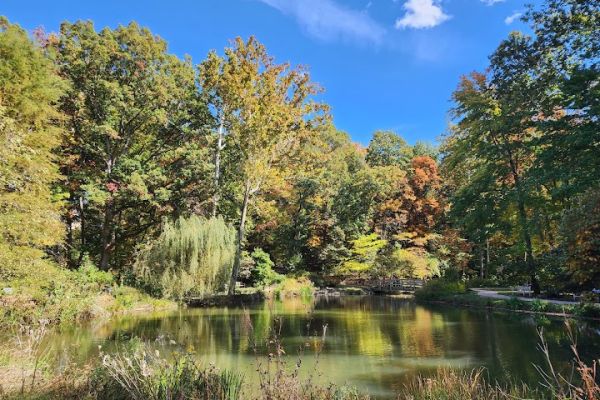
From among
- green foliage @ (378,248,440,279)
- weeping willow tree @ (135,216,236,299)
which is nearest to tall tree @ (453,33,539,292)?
green foliage @ (378,248,440,279)

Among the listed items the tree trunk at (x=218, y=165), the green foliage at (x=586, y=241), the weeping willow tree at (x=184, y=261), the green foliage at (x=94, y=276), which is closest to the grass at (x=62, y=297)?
the green foliage at (x=94, y=276)

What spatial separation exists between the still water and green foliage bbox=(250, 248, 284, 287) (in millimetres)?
11219

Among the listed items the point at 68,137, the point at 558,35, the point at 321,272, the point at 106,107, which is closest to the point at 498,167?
the point at 558,35

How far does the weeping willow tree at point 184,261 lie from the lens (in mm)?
17859

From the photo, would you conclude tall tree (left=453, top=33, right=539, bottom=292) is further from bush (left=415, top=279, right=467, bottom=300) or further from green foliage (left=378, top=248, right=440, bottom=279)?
green foliage (left=378, top=248, right=440, bottom=279)

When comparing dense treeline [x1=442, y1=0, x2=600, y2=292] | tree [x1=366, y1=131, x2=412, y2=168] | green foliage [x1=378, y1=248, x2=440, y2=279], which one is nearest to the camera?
dense treeline [x1=442, y1=0, x2=600, y2=292]

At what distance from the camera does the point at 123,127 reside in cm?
2159

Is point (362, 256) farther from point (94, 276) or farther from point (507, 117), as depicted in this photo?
point (94, 276)

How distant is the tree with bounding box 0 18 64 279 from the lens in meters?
10.2

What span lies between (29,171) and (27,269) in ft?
8.53

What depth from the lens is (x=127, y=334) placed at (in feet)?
37.4

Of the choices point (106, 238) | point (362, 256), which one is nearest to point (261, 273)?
point (362, 256)

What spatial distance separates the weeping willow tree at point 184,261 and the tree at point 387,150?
1007 inches

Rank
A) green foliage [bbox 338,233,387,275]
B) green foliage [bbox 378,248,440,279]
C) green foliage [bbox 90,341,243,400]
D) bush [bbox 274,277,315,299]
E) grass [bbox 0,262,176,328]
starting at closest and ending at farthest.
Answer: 1. green foliage [bbox 90,341,243,400]
2. grass [bbox 0,262,176,328]
3. bush [bbox 274,277,315,299]
4. green foliage [bbox 378,248,440,279]
5. green foliage [bbox 338,233,387,275]
